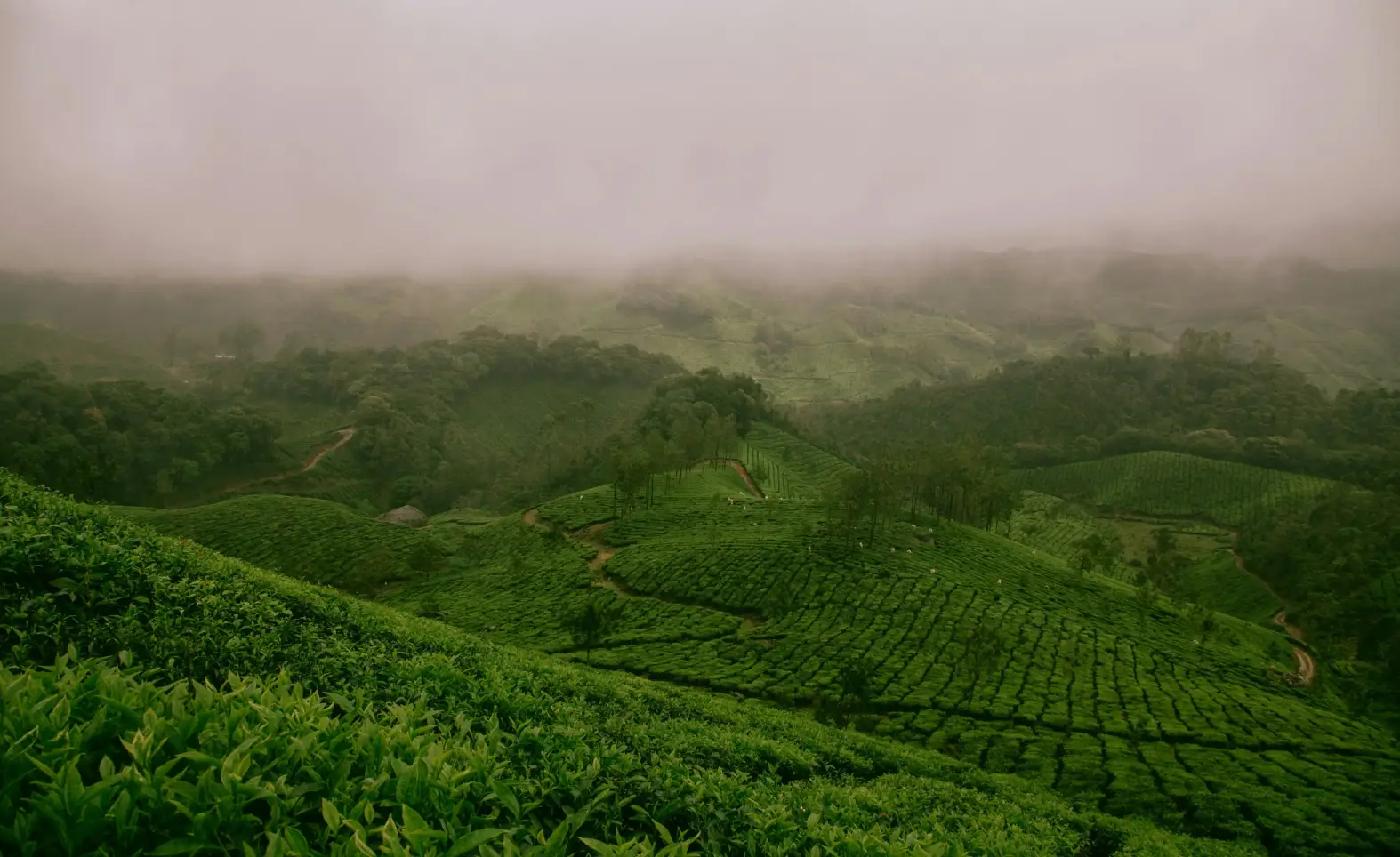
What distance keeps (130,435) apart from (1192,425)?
23555 centimetres

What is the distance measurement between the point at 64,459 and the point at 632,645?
96.9 meters

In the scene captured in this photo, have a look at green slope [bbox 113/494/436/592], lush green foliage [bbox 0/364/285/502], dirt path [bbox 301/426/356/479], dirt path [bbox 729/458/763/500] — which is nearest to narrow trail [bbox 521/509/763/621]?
green slope [bbox 113/494/436/592]

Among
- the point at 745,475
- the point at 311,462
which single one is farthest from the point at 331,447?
the point at 745,475

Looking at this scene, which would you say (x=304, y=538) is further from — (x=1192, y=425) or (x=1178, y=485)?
(x=1192, y=425)

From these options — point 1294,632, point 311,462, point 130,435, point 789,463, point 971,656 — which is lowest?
point 1294,632

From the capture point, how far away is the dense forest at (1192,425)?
139 meters

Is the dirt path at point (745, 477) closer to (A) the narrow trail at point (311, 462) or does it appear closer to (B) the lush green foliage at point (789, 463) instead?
(B) the lush green foliage at point (789, 463)

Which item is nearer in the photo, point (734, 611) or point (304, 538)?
point (734, 611)

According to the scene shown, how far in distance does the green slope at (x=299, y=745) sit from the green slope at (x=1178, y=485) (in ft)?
447

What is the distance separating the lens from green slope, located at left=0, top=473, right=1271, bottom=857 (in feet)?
10.5

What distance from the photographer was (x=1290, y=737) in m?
32.2

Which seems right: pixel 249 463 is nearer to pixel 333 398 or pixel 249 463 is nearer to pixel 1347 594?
pixel 333 398

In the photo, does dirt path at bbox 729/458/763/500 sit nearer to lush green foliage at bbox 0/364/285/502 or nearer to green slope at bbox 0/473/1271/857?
lush green foliage at bbox 0/364/285/502

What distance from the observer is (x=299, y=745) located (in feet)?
12.6
